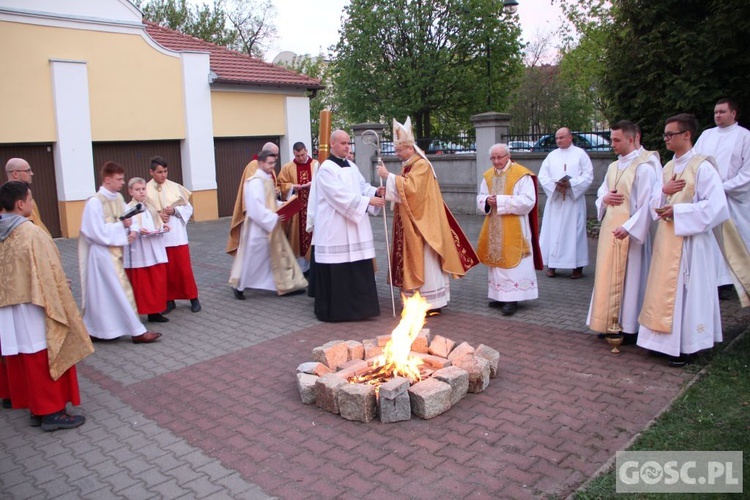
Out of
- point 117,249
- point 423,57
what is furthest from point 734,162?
point 423,57

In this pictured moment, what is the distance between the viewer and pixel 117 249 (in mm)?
6816

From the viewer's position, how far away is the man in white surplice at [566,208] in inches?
370

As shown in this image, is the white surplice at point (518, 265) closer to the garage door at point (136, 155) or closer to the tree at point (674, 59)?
the tree at point (674, 59)

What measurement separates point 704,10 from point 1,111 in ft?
44.2

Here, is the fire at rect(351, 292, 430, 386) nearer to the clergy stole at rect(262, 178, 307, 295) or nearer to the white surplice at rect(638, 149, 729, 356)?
the white surplice at rect(638, 149, 729, 356)

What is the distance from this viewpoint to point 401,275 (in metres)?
7.46

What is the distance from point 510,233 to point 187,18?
31611 mm

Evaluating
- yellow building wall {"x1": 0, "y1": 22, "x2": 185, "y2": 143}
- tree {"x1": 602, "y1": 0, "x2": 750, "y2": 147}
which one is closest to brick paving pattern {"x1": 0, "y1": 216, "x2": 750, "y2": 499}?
tree {"x1": 602, "y1": 0, "x2": 750, "y2": 147}

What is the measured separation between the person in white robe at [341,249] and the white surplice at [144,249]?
5.86 ft

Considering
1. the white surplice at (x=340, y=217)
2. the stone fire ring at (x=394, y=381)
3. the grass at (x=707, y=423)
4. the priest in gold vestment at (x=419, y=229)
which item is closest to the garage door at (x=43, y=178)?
the white surplice at (x=340, y=217)

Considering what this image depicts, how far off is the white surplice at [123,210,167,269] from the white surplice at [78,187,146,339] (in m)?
0.49

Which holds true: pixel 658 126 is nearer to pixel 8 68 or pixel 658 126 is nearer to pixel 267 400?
pixel 267 400

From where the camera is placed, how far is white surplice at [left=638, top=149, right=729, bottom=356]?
17.6 feet

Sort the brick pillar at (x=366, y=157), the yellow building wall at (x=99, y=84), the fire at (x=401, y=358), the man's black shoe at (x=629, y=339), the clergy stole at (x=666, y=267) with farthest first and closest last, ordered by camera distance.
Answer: the brick pillar at (x=366, y=157)
the yellow building wall at (x=99, y=84)
the man's black shoe at (x=629, y=339)
the clergy stole at (x=666, y=267)
the fire at (x=401, y=358)
